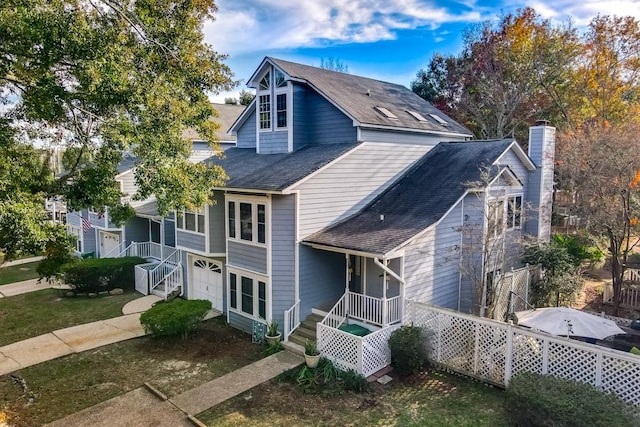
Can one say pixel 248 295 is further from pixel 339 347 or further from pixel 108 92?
pixel 108 92

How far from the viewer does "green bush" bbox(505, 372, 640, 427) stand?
7.59 metres

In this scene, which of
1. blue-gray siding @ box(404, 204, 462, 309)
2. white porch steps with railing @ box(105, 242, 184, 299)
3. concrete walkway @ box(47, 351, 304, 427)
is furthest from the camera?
white porch steps with railing @ box(105, 242, 184, 299)

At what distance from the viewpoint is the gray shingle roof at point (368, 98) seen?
1561 cm

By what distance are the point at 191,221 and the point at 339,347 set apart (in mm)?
8330

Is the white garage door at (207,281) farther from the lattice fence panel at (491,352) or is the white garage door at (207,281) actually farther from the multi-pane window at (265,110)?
the lattice fence panel at (491,352)

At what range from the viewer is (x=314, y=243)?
12.8m

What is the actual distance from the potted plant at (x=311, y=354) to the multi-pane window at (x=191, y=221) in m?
6.68

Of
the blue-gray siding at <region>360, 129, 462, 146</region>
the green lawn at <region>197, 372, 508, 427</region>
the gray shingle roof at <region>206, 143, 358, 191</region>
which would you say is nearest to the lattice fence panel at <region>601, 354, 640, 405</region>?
the green lawn at <region>197, 372, 508, 427</region>

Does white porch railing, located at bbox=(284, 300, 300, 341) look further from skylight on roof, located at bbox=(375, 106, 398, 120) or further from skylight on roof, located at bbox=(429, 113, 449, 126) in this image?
skylight on roof, located at bbox=(429, 113, 449, 126)

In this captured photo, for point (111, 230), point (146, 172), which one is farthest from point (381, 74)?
point (146, 172)

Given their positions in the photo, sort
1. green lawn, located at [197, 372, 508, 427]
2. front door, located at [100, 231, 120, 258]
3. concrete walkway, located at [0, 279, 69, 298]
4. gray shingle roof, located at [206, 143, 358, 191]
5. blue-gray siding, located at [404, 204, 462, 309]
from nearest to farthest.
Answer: green lawn, located at [197, 372, 508, 427], blue-gray siding, located at [404, 204, 462, 309], gray shingle roof, located at [206, 143, 358, 191], concrete walkway, located at [0, 279, 69, 298], front door, located at [100, 231, 120, 258]

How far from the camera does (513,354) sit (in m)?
10.1

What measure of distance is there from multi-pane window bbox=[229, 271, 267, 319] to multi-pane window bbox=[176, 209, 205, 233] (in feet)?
7.86

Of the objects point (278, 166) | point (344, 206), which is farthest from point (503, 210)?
point (278, 166)
